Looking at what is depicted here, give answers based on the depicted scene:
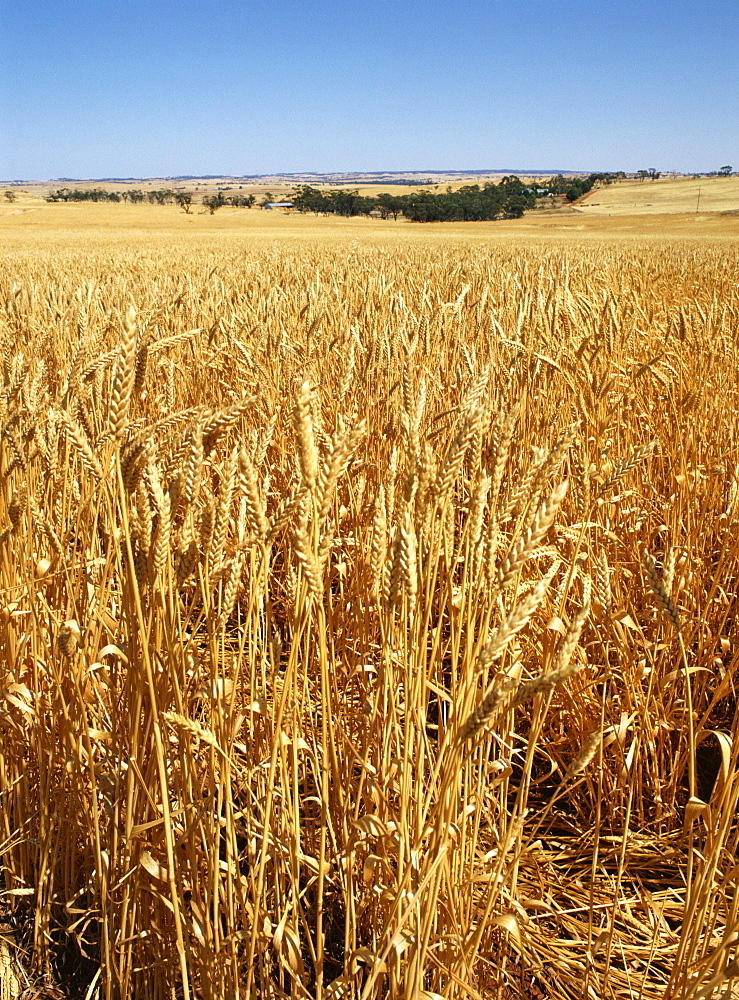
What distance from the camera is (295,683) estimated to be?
959 mm

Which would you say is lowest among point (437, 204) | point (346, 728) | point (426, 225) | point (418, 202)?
point (346, 728)

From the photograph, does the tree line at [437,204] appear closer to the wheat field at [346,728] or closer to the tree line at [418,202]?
the tree line at [418,202]

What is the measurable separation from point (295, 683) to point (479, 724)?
1.31 feet

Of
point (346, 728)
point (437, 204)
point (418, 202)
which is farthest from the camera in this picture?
point (418, 202)

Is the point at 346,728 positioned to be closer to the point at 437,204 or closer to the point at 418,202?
the point at 437,204

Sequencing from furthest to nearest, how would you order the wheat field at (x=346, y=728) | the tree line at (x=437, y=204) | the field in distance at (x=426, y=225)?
the tree line at (x=437, y=204) → the field in distance at (x=426, y=225) → the wheat field at (x=346, y=728)

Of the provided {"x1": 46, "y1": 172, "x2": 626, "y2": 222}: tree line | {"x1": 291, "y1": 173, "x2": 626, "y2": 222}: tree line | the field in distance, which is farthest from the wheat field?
{"x1": 291, "y1": 173, "x2": 626, "y2": 222}: tree line

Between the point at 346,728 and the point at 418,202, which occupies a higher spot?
the point at 418,202

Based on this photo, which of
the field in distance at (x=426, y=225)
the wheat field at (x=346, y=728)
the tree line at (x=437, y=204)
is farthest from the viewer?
the tree line at (x=437, y=204)

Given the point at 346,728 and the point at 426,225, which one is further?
the point at 426,225

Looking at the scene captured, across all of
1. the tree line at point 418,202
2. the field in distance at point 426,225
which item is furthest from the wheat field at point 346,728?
the tree line at point 418,202

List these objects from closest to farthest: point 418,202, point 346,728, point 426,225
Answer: point 346,728 → point 426,225 → point 418,202

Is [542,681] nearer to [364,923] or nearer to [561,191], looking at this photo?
[364,923]

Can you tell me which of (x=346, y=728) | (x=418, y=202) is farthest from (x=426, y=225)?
(x=346, y=728)
